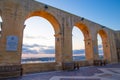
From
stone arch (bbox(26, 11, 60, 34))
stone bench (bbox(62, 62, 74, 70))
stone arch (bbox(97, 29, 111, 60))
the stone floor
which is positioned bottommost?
the stone floor

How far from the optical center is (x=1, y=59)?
25.9ft

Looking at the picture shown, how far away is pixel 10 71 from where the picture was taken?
25.8 feet

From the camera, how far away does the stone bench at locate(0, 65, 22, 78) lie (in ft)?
24.8

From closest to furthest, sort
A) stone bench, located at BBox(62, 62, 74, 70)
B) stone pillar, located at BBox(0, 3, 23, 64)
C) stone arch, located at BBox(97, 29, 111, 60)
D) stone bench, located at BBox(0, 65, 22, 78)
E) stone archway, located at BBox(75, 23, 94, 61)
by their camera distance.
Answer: stone bench, located at BBox(0, 65, 22, 78) < stone pillar, located at BBox(0, 3, 23, 64) < stone bench, located at BBox(62, 62, 74, 70) < stone archway, located at BBox(75, 23, 94, 61) < stone arch, located at BBox(97, 29, 111, 60)

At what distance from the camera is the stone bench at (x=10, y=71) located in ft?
24.8

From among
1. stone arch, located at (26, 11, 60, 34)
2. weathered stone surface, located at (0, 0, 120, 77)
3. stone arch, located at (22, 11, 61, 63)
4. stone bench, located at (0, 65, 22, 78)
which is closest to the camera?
stone bench, located at (0, 65, 22, 78)

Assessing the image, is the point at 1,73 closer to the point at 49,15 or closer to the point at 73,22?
the point at 49,15

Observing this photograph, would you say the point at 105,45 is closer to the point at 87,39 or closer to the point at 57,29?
the point at 87,39

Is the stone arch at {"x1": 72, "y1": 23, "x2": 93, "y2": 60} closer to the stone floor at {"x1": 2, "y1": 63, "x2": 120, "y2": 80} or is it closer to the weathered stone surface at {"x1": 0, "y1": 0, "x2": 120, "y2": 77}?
the weathered stone surface at {"x1": 0, "y1": 0, "x2": 120, "y2": 77}

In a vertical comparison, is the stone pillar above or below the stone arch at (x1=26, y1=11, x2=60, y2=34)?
below

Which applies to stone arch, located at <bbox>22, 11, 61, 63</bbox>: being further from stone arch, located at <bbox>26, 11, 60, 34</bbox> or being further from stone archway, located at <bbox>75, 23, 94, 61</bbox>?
stone archway, located at <bbox>75, 23, 94, 61</bbox>

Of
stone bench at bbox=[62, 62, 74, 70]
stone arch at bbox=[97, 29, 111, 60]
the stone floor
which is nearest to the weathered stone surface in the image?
stone arch at bbox=[97, 29, 111, 60]

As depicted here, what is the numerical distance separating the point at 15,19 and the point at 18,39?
157 cm

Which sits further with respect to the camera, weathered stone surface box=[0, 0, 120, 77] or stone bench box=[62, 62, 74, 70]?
stone bench box=[62, 62, 74, 70]
